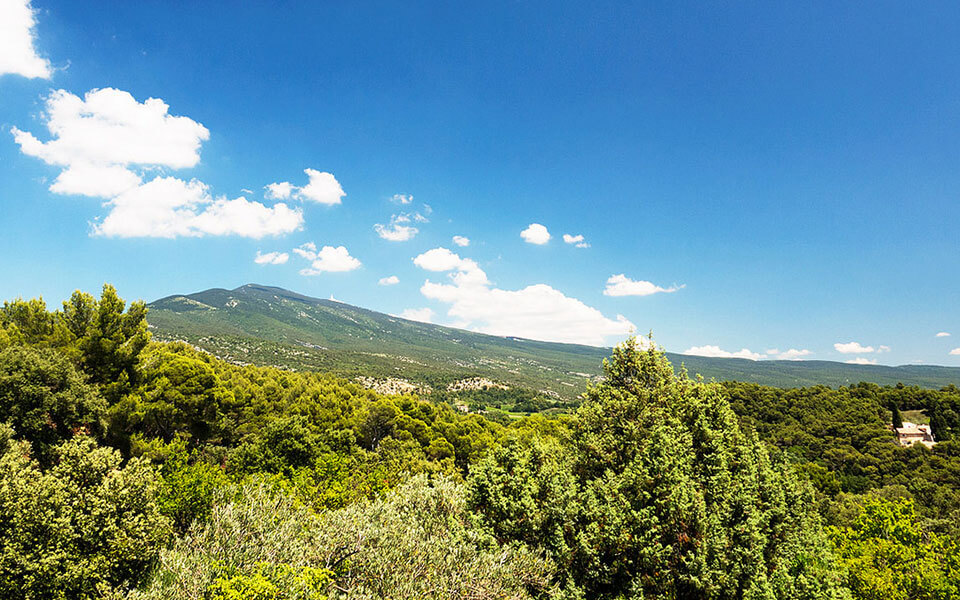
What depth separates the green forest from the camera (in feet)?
42.4

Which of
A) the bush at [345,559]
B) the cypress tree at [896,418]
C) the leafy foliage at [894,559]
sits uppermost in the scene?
the bush at [345,559]

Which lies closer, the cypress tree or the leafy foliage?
the leafy foliage

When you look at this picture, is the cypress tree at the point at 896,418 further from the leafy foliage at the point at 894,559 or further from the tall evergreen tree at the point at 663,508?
the tall evergreen tree at the point at 663,508

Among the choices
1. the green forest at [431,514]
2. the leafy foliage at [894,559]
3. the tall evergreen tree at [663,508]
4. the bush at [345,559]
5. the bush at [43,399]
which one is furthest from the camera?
the bush at [43,399]

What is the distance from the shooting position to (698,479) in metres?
16.7

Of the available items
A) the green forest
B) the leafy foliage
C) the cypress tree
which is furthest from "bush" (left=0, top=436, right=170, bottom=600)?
the cypress tree

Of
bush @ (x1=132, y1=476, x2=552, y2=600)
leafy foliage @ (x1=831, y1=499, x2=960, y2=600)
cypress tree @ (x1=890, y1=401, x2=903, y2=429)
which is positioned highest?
bush @ (x1=132, y1=476, x2=552, y2=600)

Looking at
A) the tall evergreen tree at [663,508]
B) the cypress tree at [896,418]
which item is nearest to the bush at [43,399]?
the tall evergreen tree at [663,508]

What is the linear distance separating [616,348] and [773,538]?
1129cm

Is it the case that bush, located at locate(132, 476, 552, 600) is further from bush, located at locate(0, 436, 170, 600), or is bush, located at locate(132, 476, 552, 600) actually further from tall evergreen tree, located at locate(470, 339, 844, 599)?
tall evergreen tree, located at locate(470, 339, 844, 599)

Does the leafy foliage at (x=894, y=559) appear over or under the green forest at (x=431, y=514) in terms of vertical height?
under

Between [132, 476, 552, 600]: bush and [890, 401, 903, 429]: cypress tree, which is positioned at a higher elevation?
[132, 476, 552, 600]: bush

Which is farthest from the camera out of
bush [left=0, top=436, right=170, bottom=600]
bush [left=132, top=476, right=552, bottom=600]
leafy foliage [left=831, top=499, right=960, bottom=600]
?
leafy foliage [left=831, top=499, right=960, bottom=600]

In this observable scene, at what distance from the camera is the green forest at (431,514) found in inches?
508
